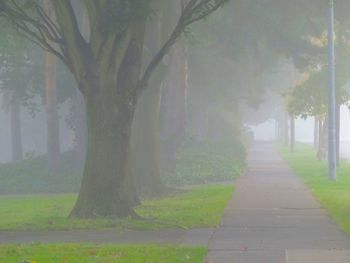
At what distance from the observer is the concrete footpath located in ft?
46.0

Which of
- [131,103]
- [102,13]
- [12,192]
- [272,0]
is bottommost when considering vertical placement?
[12,192]

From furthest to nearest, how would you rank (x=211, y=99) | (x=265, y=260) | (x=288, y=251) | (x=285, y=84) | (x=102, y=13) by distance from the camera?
(x=285, y=84), (x=211, y=99), (x=102, y=13), (x=288, y=251), (x=265, y=260)

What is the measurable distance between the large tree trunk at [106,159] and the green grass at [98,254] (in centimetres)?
484

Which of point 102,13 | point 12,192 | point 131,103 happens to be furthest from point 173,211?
point 12,192

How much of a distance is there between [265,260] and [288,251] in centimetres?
109

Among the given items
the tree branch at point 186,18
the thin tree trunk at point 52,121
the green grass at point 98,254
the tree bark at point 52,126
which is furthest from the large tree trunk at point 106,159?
the tree bark at point 52,126

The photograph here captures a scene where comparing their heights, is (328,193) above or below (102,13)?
below

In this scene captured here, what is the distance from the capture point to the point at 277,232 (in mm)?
17531

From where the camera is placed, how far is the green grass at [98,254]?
1344 centimetres

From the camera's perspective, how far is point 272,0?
3938 cm

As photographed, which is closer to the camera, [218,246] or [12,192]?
[218,246]

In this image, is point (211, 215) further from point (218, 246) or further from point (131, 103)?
point (218, 246)

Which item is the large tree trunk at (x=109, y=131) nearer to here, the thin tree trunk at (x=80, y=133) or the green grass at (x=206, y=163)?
the green grass at (x=206, y=163)

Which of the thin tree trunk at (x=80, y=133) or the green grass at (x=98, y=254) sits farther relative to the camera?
the thin tree trunk at (x=80, y=133)
